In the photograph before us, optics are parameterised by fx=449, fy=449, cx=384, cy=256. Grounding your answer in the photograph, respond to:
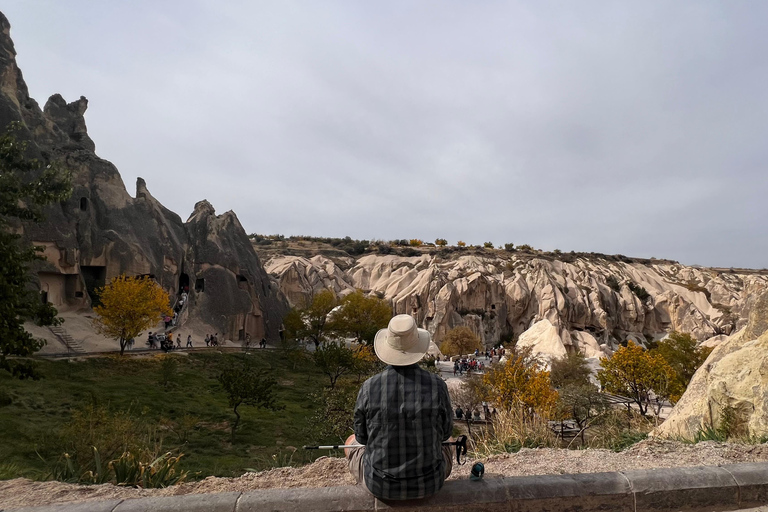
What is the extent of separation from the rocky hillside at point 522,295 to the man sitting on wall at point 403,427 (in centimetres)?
4654

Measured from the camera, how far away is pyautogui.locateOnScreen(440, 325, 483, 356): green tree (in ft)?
139

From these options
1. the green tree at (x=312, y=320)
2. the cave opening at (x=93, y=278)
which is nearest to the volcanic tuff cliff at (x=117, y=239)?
the cave opening at (x=93, y=278)

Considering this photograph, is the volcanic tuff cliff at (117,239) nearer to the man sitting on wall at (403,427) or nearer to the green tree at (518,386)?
the green tree at (518,386)

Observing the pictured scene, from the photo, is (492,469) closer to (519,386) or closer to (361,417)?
(361,417)

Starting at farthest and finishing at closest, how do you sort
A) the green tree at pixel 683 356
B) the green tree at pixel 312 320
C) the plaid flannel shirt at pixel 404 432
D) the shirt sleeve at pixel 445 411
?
the green tree at pixel 312 320
the green tree at pixel 683 356
the shirt sleeve at pixel 445 411
the plaid flannel shirt at pixel 404 432

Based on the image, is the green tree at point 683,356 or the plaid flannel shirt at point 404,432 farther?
the green tree at point 683,356

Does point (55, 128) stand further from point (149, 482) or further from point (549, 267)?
point (549, 267)

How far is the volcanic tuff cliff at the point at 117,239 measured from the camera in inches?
1077

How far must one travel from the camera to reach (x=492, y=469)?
169 inches

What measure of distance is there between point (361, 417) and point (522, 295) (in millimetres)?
56940

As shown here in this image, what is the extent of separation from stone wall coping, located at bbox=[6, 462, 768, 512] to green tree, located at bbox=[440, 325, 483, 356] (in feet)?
131

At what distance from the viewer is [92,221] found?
29703 millimetres

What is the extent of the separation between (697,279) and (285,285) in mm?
64756

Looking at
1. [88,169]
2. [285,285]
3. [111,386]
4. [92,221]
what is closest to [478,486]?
[111,386]
